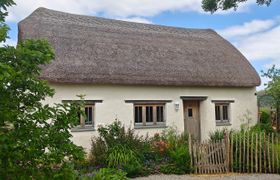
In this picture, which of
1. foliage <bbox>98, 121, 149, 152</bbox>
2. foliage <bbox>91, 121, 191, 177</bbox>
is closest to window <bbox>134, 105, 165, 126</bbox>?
foliage <bbox>91, 121, 191, 177</bbox>

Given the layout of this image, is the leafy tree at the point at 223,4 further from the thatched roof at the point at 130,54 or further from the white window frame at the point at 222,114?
the white window frame at the point at 222,114

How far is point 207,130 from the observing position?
1636 centimetres

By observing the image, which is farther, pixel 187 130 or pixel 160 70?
pixel 187 130

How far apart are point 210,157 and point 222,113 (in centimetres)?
629

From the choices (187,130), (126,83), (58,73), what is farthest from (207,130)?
(58,73)

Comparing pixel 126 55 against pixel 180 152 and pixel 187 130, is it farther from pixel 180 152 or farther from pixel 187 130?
pixel 180 152

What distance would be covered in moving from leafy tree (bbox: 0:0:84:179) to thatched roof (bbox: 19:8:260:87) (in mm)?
9336

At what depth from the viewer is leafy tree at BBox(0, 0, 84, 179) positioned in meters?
2.78

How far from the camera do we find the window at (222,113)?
55.5 feet

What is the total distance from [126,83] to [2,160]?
1120cm

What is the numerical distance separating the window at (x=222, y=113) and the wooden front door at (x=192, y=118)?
1.00 meters

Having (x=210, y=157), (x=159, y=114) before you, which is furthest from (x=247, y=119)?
(x=210, y=157)

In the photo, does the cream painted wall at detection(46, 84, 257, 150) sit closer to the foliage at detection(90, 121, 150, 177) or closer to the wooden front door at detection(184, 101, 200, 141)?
the wooden front door at detection(184, 101, 200, 141)

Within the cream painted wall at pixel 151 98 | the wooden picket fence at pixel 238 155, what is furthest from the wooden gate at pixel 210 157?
the cream painted wall at pixel 151 98
